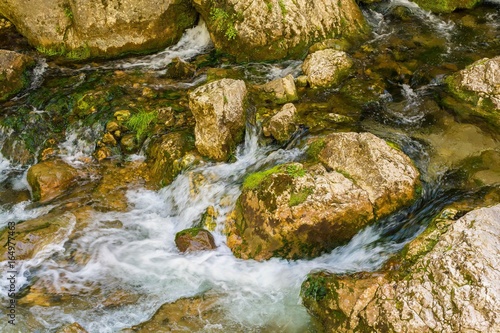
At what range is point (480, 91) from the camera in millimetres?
8008

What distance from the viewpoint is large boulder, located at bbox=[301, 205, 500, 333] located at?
4172 millimetres

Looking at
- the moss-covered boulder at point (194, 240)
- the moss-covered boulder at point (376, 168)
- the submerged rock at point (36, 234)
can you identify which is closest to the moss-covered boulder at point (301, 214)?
the moss-covered boulder at point (376, 168)

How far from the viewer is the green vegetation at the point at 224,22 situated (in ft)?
32.8

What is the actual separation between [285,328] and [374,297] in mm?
1238

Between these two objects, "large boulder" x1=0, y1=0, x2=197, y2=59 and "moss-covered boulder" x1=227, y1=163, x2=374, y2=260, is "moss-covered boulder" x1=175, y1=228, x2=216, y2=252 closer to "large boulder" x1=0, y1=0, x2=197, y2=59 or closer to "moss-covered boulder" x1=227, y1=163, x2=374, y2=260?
"moss-covered boulder" x1=227, y1=163, x2=374, y2=260

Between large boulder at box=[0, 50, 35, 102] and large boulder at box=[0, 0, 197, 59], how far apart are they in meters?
0.92

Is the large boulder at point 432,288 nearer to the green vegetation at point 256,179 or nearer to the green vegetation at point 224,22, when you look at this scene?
the green vegetation at point 256,179

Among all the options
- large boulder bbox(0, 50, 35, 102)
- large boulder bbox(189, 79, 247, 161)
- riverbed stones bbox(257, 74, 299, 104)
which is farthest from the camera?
large boulder bbox(0, 50, 35, 102)

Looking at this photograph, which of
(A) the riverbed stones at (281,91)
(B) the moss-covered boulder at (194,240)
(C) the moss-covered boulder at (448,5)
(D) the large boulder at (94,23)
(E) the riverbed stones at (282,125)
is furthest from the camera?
(C) the moss-covered boulder at (448,5)

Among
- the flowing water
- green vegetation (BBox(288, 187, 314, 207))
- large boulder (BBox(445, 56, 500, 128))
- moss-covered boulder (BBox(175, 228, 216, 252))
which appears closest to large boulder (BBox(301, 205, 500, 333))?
the flowing water

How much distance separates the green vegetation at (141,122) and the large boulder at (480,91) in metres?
5.61

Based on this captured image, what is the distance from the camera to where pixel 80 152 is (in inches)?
338

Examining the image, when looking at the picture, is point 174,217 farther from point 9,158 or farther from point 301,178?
point 9,158

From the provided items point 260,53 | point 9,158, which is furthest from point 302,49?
point 9,158
